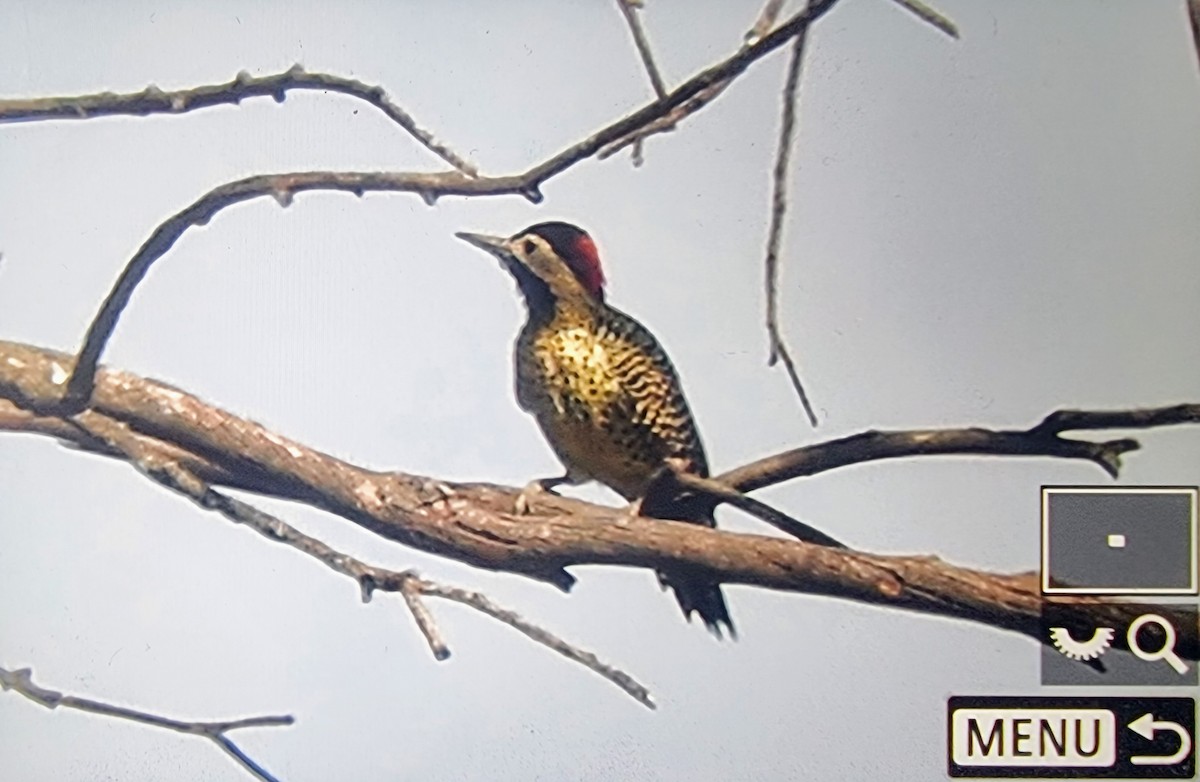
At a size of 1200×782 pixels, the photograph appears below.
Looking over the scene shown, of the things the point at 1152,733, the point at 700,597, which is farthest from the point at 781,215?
the point at 1152,733

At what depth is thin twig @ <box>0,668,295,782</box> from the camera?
1.23m

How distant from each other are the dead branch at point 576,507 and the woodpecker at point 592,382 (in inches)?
1.4

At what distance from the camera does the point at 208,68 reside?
1.23 m

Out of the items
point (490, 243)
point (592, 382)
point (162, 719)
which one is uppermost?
point (490, 243)

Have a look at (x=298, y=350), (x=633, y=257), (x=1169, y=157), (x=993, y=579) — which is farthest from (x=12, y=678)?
(x=1169, y=157)

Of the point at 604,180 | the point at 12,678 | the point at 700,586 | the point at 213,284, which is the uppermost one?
the point at 604,180

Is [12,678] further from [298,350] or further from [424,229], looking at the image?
[424,229]

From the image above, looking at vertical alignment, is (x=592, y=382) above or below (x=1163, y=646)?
above

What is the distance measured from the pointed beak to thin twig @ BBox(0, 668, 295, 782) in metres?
0.52

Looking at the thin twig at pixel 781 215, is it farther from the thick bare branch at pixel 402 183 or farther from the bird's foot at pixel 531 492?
the bird's foot at pixel 531 492

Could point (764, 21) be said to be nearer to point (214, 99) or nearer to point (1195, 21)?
point (1195, 21)

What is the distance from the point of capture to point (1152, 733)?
1275 millimetres

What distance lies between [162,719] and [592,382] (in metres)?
0.56

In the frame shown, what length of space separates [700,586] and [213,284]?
590mm
